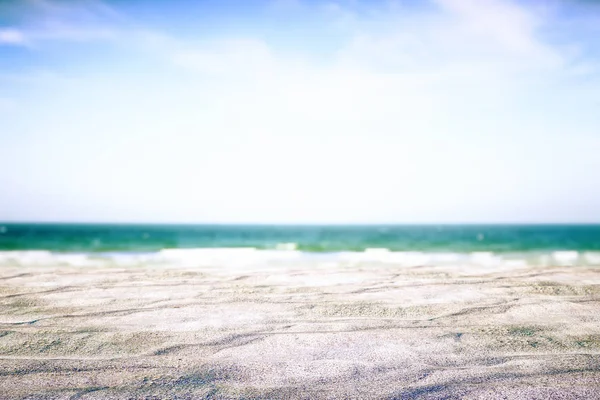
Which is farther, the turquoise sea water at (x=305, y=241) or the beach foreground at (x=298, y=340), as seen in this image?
the turquoise sea water at (x=305, y=241)

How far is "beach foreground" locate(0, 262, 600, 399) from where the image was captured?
2428mm

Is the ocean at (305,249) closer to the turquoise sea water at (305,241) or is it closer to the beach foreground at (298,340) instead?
the turquoise sea water at (305,241)

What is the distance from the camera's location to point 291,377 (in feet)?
8.43

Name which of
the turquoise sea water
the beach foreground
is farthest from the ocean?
the beach foreground

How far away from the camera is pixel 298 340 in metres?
3.31

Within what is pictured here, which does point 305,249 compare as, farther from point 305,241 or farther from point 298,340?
point 298,340

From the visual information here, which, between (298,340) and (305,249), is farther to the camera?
(305,249)

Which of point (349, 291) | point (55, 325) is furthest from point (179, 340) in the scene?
point (349, 291)

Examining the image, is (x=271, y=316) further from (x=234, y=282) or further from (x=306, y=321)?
(x=234, y=282)

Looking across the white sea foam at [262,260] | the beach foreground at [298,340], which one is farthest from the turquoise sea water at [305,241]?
the beach foreground at [298,340]

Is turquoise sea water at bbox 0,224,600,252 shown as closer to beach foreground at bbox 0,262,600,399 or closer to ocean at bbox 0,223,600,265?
ocean at bbox 0,223,600,265

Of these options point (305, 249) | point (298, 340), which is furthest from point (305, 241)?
point (298, 340)

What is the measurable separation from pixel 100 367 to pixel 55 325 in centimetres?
130

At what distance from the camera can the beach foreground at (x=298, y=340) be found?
2.43 meters
